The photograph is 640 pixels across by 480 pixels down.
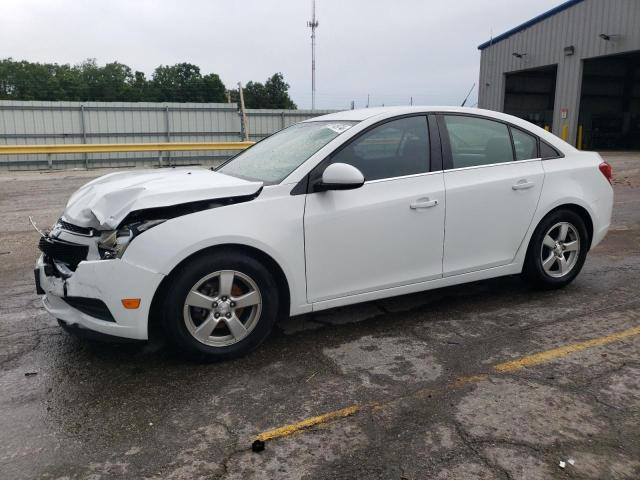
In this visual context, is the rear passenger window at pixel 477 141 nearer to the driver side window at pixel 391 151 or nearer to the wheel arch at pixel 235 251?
the driver side window at pixel 391 151

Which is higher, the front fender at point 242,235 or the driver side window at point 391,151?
the driver side window at point 391,151

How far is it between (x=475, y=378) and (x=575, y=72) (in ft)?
81.7

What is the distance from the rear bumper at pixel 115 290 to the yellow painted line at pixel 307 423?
1023mm

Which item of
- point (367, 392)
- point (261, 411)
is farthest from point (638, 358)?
point (261, 411)

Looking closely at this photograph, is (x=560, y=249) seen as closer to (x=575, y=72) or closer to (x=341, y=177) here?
(x=341, y=177)

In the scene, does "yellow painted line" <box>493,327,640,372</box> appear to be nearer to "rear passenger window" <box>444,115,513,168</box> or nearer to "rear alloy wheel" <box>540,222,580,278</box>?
"rear alloy wheel" <box>540,222,580,278</box>

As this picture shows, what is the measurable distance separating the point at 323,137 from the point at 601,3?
23542 millimetres

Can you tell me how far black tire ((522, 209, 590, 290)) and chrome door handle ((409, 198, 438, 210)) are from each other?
112 cm

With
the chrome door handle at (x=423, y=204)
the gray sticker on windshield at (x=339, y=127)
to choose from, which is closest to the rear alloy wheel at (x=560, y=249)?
the chrome door handle at (x=423, y=204)

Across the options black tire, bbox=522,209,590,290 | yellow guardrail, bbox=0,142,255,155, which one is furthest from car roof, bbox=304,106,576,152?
yellow guardrail, bbox=0,142,255,155

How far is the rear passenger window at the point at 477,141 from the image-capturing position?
419 centimetres

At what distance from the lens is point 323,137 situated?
395 centimetres

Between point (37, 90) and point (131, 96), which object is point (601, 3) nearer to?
point (37, 90)

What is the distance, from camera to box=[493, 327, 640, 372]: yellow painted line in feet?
11.1
